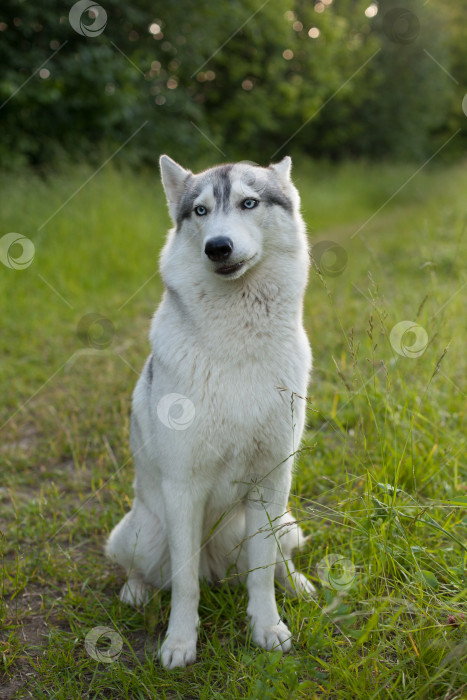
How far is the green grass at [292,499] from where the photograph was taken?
6.31 ft

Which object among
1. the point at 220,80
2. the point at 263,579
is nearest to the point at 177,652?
the point at 263,579

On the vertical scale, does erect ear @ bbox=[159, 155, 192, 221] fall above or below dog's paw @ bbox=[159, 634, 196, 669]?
above

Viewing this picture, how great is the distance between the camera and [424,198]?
14.4m

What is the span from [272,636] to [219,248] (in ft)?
4.79

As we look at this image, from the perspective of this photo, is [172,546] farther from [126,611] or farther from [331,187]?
[331,187]

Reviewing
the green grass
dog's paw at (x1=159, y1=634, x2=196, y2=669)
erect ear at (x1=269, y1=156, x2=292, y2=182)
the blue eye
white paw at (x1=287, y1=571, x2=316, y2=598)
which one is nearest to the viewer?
the green grass

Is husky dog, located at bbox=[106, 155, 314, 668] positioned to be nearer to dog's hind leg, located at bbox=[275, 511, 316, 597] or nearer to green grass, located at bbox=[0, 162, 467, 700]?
dog's hind leg, located at bbox=[275, 511, 316, 597]

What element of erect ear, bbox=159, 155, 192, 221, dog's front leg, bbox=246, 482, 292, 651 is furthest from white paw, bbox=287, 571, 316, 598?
erect ear, bbox=159, 155, 192, 221

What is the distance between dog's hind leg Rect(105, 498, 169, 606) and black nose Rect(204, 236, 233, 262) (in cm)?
112

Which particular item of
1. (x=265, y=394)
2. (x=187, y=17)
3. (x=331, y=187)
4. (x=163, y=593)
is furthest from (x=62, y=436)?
(x=331, y=187)

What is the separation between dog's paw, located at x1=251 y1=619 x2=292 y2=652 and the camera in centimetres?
221

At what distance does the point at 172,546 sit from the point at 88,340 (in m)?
3.39

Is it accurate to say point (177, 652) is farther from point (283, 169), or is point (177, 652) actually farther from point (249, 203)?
point (283, 169)

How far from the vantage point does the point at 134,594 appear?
2504 millimetres
